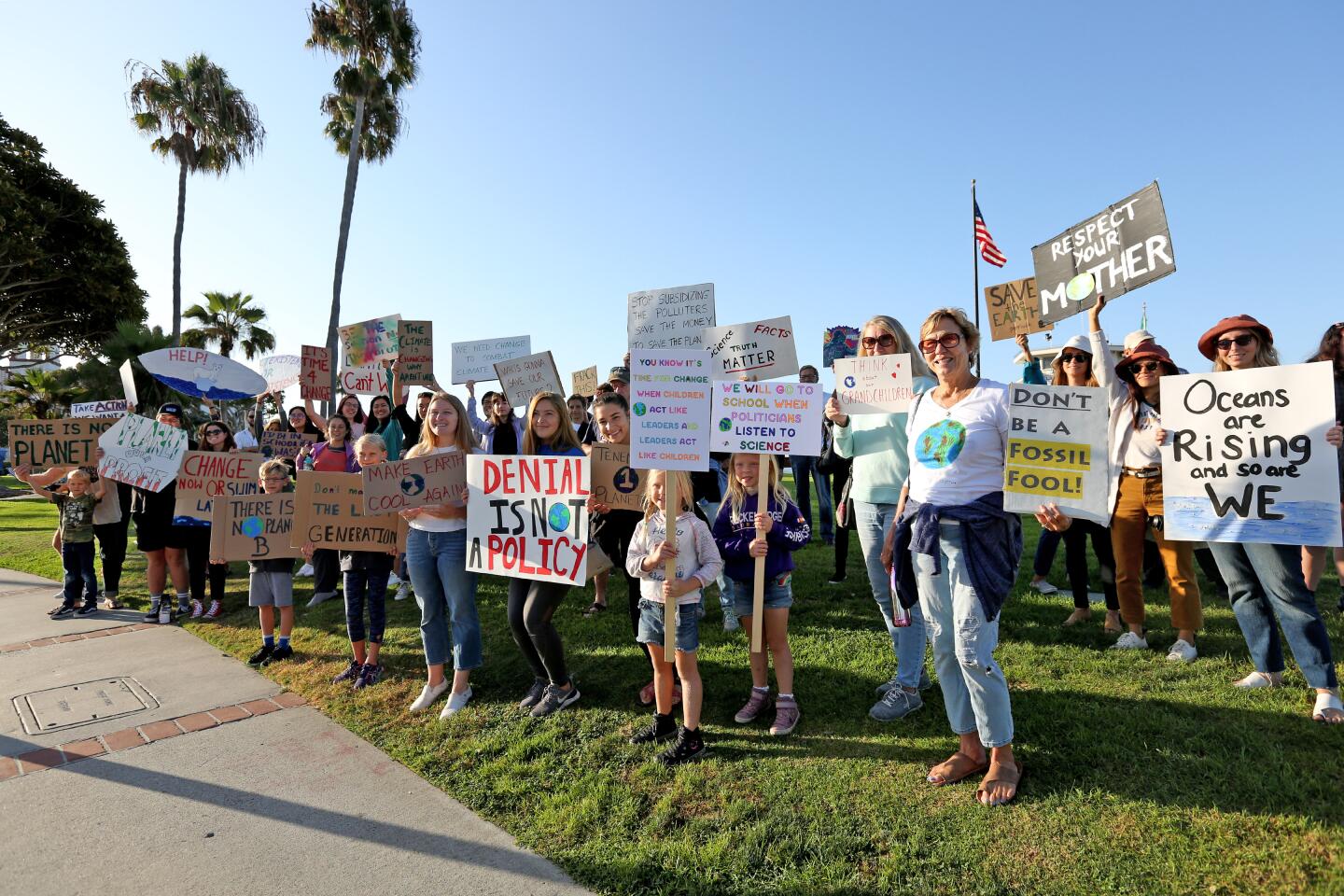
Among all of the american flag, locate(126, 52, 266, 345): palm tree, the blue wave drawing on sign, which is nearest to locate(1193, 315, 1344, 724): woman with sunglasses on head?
the blue wave drawing on sign

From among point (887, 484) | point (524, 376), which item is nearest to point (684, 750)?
point (887, 484)

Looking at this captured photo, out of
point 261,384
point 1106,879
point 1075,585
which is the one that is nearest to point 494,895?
point 1106,879

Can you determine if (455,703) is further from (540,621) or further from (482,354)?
(482,354)

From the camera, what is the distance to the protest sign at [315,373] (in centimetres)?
998

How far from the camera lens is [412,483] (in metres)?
4.71

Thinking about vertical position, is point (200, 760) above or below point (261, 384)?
below

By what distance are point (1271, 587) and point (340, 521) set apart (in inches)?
247

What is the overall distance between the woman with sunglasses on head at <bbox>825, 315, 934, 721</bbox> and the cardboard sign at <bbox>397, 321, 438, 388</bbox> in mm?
6388

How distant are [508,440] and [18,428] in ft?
18.2

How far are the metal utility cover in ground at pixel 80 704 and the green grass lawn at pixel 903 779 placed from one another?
1318mm

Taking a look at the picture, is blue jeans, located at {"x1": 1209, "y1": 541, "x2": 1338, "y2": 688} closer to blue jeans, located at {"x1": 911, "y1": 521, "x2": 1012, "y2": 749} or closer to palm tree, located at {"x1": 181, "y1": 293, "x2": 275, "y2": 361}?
blue jeans, located at {"x1": 911, "y1": 521, "x2": 1012, "y2": 749}

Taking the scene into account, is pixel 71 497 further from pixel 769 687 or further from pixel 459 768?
pixel 769 687

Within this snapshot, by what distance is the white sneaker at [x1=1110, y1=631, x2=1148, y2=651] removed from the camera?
477cm

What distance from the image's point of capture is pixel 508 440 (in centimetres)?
641
